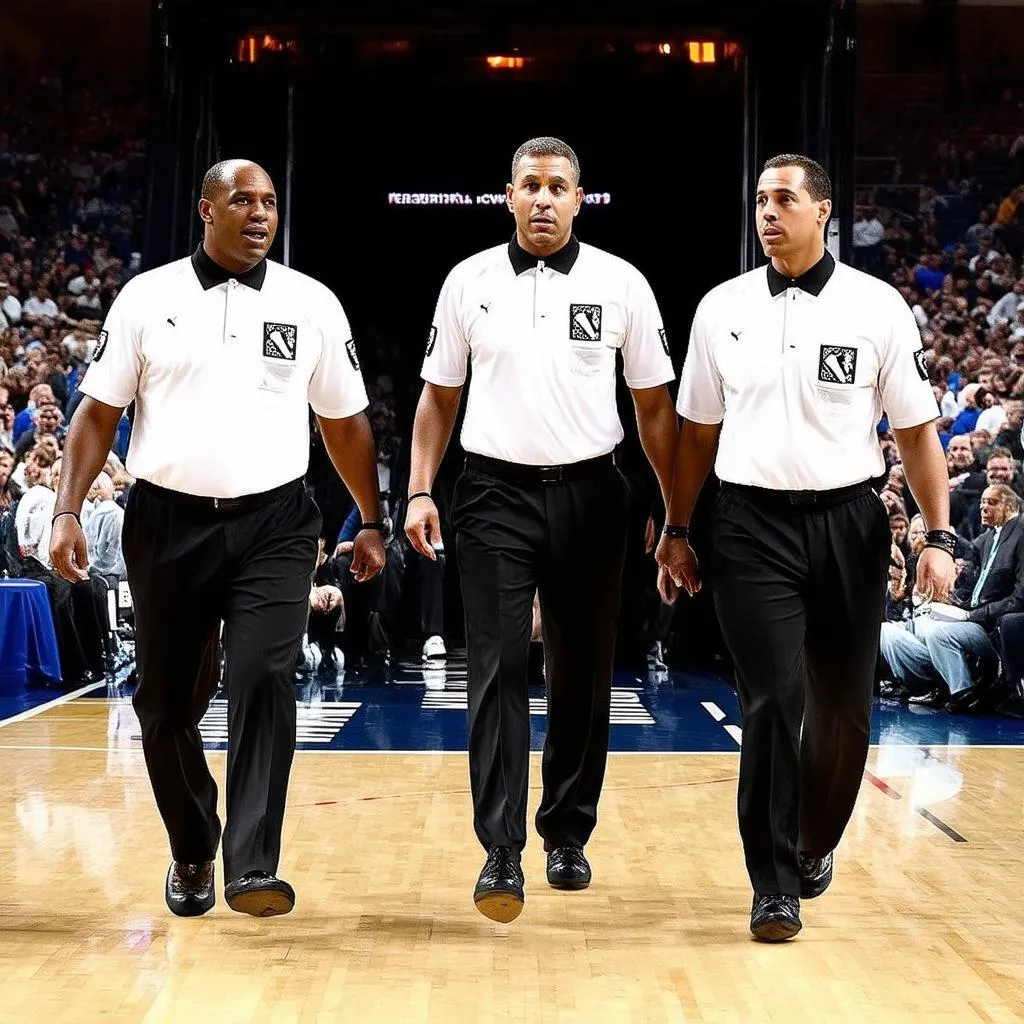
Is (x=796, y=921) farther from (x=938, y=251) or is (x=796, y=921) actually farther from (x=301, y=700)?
(x=938, y=251)

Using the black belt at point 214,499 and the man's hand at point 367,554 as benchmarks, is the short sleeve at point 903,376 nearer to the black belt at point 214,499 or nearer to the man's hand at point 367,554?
the man's hand at point 367,554

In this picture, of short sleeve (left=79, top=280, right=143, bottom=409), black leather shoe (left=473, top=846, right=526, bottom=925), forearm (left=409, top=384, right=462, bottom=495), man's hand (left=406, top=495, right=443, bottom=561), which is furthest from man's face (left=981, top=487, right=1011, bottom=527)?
short sleeve (left=79, top=280, right=143, bottom=409)

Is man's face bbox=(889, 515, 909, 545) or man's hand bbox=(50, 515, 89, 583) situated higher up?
man's face bbox=(889, 515, 909, 545)

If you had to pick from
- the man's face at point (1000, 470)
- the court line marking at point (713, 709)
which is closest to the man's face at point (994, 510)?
the man's face at point (1000, 470)

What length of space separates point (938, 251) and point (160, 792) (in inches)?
316

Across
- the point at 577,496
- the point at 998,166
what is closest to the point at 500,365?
the point at 577,496

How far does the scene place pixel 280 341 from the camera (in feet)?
12.1

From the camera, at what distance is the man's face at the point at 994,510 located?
9.04 meters

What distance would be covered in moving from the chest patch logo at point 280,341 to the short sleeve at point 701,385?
99 centimetres

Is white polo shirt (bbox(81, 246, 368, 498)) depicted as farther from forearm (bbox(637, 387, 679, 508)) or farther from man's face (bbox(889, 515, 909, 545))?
man's face (bbox(889, 515, 909, 545))

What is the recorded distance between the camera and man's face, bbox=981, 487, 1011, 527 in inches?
356

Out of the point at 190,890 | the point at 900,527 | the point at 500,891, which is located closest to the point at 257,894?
the point at 190,890

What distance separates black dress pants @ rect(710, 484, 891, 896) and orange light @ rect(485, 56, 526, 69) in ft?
24.8

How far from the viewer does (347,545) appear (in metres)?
10.7
